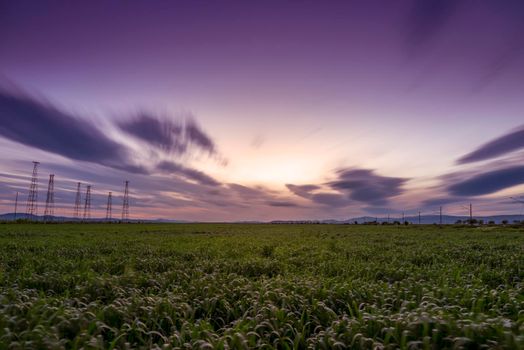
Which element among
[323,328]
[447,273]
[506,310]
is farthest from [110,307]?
[447,273]

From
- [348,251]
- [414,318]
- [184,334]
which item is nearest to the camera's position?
[414,318]

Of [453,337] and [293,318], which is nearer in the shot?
[453,337]

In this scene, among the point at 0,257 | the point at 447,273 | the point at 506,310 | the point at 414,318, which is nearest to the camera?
the point at 414,318

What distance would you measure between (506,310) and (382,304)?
2898mm

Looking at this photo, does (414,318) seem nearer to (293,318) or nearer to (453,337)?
(453,337)

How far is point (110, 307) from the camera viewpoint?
20.9ft

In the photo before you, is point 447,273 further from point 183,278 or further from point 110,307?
point 110,307

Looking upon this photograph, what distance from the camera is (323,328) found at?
21.2ft

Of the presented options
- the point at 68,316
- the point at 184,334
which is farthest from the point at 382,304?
the point at 68,316

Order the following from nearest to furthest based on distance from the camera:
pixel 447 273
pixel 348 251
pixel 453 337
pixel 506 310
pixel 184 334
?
pixel 453 337, pixel 184 334, pixel 506 310, pixel 447 273, pixel 348 251

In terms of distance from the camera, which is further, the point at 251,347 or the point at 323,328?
the point at 323,328

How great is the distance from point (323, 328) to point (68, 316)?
528 cm

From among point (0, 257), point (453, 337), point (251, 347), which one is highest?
point (453, 337)

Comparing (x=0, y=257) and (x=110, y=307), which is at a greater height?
(x=110, y=307)
